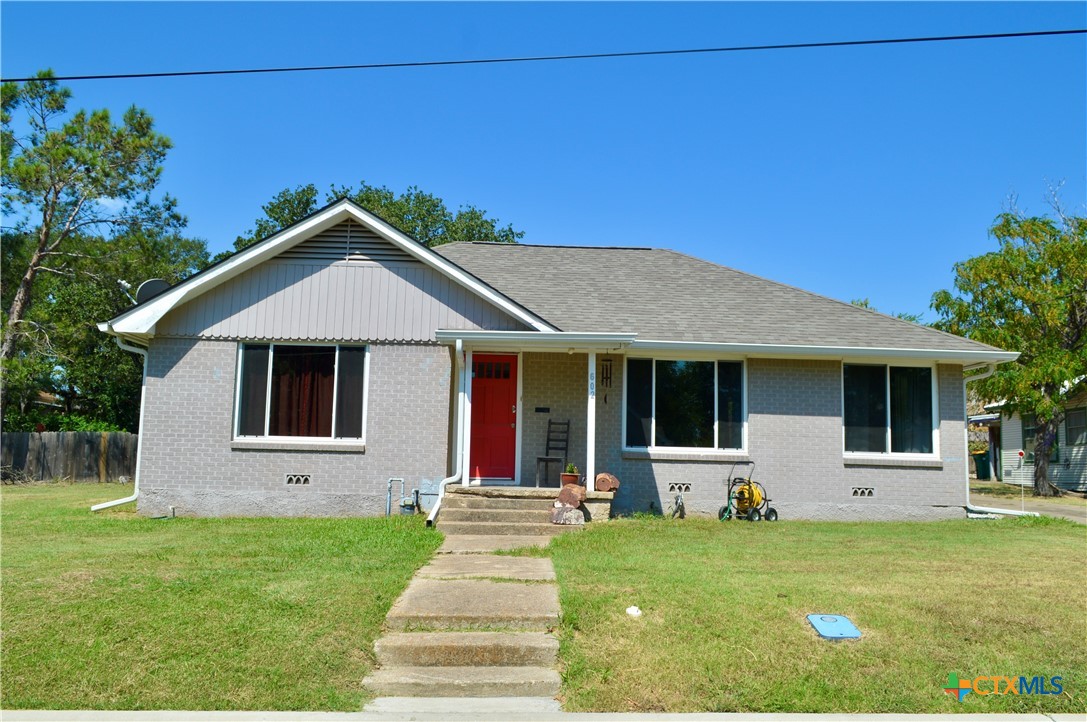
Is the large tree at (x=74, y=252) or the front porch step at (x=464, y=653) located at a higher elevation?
the large tree at (x=74, y=252)

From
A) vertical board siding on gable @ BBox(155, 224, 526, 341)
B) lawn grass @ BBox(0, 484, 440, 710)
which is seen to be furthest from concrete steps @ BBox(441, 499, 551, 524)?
vertical board siding on gable @ BBox(155, 224, 526, 341)

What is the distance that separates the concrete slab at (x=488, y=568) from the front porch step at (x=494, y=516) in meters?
2.24

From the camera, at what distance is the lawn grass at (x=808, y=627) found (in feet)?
16.6

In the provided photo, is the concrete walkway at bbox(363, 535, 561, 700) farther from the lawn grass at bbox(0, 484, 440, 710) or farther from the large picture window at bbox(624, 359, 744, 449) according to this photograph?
the large picture window at bbox(624, 359, 744, 449)

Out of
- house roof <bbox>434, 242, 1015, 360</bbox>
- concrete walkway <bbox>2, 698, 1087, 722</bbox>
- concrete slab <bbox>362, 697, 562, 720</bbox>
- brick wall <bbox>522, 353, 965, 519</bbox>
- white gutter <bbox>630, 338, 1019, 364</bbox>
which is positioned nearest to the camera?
concrete walkway <bbox>2, 698, 1087, 722</bbox>

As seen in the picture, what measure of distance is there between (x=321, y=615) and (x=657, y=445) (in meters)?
7.86

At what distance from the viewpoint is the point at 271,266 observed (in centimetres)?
1241

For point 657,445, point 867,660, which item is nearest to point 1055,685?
point 867,660

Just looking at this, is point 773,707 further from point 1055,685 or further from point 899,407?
point 899,407

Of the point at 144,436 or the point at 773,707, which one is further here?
the point at 144,436

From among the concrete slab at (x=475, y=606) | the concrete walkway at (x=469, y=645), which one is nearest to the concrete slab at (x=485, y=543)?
the concrete walkway at (x=469, y=645)

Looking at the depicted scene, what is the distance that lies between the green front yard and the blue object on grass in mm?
81

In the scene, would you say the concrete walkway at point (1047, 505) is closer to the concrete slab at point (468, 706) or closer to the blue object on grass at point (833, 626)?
the blue object on grass at point (833, 626)

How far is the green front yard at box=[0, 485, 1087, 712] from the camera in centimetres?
504
